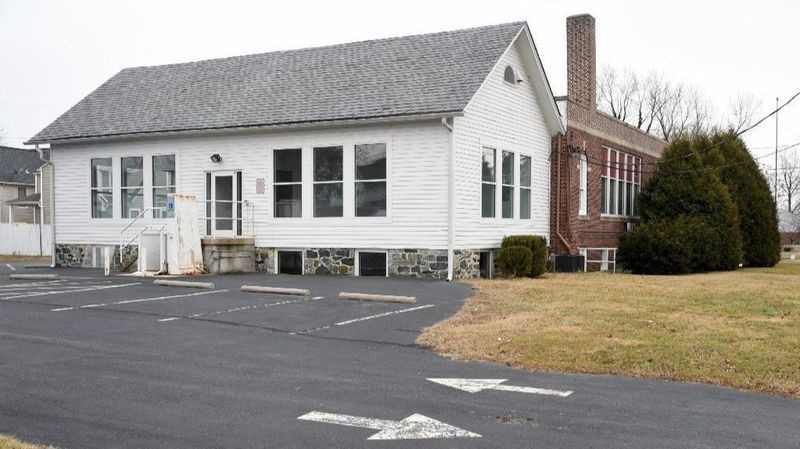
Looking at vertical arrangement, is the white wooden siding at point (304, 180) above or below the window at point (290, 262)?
above

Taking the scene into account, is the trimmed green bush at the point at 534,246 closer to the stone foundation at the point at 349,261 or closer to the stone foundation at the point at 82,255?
the stone foundation at the point at 349,261

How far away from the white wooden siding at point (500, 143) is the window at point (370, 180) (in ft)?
6.87

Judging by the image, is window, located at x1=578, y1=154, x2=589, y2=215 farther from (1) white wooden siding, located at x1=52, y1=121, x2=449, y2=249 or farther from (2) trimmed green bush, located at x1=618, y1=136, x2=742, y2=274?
(1) white wooden siding, located at x1=52, y1=121, x2=449, y2=249

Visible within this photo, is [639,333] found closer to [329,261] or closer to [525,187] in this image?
[329,261]

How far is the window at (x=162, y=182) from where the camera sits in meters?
22.9

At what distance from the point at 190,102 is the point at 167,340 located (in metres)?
14.4

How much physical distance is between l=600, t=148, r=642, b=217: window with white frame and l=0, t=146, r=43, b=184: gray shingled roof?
130 ft

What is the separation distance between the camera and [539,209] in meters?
23.2

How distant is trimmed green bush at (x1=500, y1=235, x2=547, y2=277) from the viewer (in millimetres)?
20078

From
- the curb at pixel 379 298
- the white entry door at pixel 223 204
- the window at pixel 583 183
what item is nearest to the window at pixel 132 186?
the white entry door at pixel 223 204

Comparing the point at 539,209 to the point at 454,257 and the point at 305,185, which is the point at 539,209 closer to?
the point at 454,257

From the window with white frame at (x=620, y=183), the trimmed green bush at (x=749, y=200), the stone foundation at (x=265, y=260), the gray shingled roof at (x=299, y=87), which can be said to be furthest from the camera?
the trimmed green bush at (x=749, y=200)

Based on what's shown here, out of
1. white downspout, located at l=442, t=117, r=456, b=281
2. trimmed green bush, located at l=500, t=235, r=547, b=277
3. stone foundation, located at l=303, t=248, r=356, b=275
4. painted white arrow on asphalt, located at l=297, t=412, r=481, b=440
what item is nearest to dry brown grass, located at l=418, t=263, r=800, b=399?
white downspout, located at l=442, t=117, r=456, b=281

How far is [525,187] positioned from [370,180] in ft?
16.9
